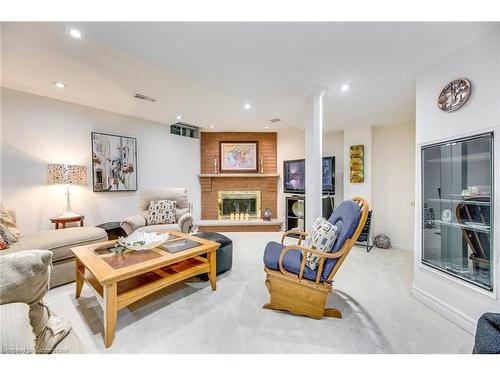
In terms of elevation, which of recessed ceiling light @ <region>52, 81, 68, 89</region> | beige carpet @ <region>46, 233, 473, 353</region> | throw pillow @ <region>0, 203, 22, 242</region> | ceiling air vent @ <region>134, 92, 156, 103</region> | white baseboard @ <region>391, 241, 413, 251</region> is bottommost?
beige carpet @ <region>46, 233, 473, 353</region>

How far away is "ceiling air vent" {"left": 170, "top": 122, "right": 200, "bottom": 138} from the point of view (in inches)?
181

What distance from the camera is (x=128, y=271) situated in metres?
1.46

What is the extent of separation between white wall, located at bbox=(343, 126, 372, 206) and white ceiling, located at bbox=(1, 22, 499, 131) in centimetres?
43

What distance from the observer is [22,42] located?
1.85 metres

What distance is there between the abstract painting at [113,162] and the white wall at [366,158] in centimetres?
414

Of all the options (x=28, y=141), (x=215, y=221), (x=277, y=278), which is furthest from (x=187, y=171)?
(x=277, y=278)

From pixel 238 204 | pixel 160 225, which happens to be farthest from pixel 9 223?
pixel 238 204

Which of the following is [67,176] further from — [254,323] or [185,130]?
[254,323]

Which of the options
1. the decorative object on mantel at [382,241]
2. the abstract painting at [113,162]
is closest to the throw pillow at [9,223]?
the abstract painting at [113,162]

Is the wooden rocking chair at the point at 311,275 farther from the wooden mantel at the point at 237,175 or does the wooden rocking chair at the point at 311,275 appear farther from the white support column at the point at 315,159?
the wooden mantel at the point at 237,175

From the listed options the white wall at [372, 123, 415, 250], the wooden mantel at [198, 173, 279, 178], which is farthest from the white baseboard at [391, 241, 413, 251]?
the wooden mantel at [198, 173, 279, 178]

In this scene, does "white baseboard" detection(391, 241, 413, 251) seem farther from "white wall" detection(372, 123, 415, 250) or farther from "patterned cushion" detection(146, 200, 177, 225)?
"patterned cushion" detection(146, 200, 177, 225)

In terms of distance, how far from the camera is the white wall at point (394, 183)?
11.1ft

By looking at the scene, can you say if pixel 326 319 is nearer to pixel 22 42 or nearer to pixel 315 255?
pixel 315 255
